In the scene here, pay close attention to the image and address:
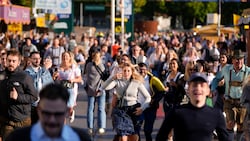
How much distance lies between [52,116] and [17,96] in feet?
12.7

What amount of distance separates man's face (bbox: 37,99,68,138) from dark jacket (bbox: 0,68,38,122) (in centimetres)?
380

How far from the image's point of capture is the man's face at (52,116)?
3359 mm

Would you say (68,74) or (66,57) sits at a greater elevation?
(66,57)

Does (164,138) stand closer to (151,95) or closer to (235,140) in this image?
(151,95)

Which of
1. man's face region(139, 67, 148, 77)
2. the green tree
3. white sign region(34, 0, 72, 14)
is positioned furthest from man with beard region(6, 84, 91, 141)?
the green tree

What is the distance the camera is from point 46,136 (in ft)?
11.1

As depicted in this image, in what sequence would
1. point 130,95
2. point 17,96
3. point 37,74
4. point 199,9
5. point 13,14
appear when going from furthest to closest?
1. point 199,9
2. point 13,14
3. point 37,74
4. point 130,95
5. point 17,96

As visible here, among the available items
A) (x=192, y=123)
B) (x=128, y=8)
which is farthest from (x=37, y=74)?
(x=128, y=8)

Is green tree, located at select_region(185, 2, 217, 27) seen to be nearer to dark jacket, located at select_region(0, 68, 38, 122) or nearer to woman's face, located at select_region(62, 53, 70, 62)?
woman's face, located at select_region(62, 53, 70, 62)

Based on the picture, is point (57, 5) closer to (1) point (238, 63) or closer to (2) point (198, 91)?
(1) point (238, 63)

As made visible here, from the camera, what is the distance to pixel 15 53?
748cm

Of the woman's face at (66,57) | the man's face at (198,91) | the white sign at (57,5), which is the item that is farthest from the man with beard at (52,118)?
the white sign at (57,5)

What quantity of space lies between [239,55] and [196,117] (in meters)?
5.24

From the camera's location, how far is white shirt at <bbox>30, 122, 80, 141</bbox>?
3408 mm
